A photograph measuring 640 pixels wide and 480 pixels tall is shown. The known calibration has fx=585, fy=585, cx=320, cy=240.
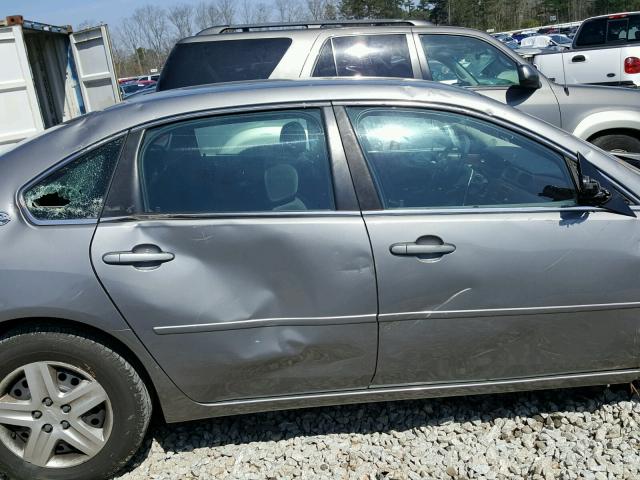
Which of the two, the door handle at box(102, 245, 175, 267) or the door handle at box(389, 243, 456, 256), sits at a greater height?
the door handle at box(102, 245, 175, 267)

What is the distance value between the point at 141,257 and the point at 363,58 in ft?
12.8

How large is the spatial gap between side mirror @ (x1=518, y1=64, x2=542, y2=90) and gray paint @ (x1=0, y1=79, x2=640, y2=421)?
312cm

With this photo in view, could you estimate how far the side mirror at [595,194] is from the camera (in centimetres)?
254

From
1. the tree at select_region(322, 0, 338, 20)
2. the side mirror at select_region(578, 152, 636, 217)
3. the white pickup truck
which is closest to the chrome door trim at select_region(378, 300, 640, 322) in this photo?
the side mirror at select_region(578, 152, 636, 217)

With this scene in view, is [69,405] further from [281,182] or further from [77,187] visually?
[281,182]

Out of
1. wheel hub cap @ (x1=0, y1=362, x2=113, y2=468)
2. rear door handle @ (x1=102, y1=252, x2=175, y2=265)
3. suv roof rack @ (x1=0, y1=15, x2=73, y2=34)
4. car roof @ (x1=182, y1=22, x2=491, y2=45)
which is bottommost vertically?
wheel hub cap @ (x1=0, y1=362, x2=113, y2=468)

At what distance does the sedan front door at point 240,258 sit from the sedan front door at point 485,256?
15 cm

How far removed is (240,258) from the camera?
245 centimetres

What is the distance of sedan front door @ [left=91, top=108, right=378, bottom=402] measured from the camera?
2.42 metres

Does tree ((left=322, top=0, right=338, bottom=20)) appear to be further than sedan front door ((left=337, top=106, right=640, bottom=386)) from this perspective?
Yes

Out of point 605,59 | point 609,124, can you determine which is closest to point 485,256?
point 609,124

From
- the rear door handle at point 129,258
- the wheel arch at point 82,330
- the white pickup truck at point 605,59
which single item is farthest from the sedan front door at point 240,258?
the white pickup truck at point 605,59

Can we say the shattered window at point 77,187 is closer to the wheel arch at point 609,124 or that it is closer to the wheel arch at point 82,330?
the wheel arch at point 82,330

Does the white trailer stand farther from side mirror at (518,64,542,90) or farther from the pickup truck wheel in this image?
the pickup truck wheel
